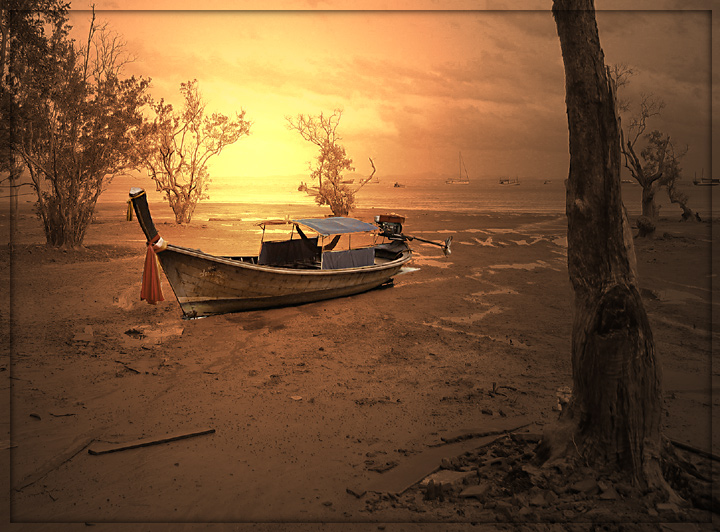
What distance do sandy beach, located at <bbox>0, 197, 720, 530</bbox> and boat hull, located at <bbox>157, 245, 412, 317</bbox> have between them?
35 centimetres

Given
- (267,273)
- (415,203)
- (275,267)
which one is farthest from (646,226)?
(415,203)

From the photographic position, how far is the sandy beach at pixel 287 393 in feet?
15.6

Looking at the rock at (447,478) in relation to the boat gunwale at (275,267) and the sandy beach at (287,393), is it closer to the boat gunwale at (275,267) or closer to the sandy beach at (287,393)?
the sandy beach at (287,393)

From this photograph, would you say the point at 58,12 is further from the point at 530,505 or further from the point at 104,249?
the point at 530,505

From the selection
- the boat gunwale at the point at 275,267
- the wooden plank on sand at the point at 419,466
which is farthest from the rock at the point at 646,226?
the wooden plank on sand at the point at 419,466

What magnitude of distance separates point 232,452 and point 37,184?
17060mm

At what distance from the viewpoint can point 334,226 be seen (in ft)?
46.9

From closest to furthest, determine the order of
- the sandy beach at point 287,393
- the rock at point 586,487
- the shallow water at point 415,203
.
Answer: the rock at point 586,487 < the sandy beach at point 287,393 < the shallow water at point 415,203

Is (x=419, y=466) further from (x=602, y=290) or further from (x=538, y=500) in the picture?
(x=602, y=290)

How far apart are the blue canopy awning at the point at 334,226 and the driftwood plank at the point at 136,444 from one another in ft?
26.8

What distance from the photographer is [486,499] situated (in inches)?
179

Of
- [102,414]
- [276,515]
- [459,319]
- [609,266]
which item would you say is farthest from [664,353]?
[102,414]

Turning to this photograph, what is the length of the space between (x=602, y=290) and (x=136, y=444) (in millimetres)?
5383

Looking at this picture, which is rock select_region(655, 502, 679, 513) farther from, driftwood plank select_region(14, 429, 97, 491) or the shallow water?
the shallow water
